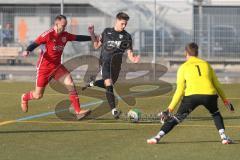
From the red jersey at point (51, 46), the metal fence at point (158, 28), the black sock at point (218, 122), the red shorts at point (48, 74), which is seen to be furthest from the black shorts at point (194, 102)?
the metal fence at point (158, 28)

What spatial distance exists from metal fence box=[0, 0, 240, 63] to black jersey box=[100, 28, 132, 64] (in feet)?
38.3

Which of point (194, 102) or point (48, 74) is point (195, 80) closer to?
point (194, 102)

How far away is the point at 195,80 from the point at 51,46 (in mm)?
4079

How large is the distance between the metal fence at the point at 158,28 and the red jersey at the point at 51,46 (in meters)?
12.2

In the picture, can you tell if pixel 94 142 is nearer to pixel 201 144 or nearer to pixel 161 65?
pixel 201 144

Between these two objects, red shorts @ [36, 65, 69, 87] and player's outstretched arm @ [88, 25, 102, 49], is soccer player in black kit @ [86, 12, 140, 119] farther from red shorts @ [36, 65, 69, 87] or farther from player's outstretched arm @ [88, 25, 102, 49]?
red shorts @ [36, 65, 69, 87]

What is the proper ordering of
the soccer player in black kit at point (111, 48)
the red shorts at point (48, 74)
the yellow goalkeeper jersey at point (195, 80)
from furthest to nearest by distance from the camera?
the soccer player in black kit at point (111, 48)
the red shorts at point (48, 74)
the yellow goalkeeper jersey at point (195, 80)

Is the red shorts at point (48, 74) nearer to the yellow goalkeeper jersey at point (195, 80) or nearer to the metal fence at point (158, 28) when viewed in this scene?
the yellow goalkeeper jersey at point (195, 80)

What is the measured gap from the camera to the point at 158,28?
27359 millimetres

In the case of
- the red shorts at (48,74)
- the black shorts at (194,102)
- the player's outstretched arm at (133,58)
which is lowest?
the black shorts at (194,102)

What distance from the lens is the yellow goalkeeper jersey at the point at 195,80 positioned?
10.2 meters

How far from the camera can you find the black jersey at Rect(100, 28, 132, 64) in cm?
1377

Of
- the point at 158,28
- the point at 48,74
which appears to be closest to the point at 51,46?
the point at 48,74

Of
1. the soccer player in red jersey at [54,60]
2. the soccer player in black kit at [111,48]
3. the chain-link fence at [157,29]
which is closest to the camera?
the soccer player in red jersey at [54,60]
